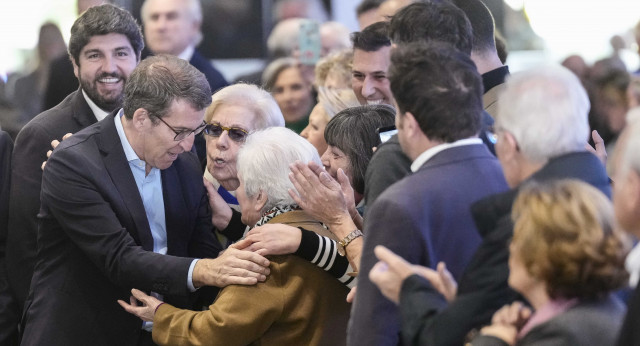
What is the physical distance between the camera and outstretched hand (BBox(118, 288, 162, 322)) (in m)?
3.73

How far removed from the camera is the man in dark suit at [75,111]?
4.43 metres

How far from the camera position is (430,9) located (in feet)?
11.3

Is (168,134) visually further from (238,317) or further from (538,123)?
(538,123)

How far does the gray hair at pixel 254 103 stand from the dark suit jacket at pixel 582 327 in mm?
2393

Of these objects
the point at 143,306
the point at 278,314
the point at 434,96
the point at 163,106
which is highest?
the point at 434,96

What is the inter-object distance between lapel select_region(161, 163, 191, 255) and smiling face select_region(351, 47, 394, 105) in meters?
1.05

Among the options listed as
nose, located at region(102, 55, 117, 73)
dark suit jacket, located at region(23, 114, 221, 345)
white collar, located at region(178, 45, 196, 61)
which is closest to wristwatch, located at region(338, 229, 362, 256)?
dark suit jacket, located at region(23, 114, 221, 345)

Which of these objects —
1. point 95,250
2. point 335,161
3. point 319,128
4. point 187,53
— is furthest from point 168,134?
point 187,53

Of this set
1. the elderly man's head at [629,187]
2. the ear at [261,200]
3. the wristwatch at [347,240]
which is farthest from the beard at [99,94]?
the elderly man's head at [629,187]

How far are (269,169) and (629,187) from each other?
1537 millimetres

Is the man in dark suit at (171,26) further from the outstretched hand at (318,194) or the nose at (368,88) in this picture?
the outstretched hand at (318,194)

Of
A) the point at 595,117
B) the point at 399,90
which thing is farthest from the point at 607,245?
the point at 595,117

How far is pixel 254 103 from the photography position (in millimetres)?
4645

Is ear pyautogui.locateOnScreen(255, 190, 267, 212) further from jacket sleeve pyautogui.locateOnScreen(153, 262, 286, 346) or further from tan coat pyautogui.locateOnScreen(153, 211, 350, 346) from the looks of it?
jacket sleeve pyautogui.locateOnScreen(153, 262, 286, 346)
